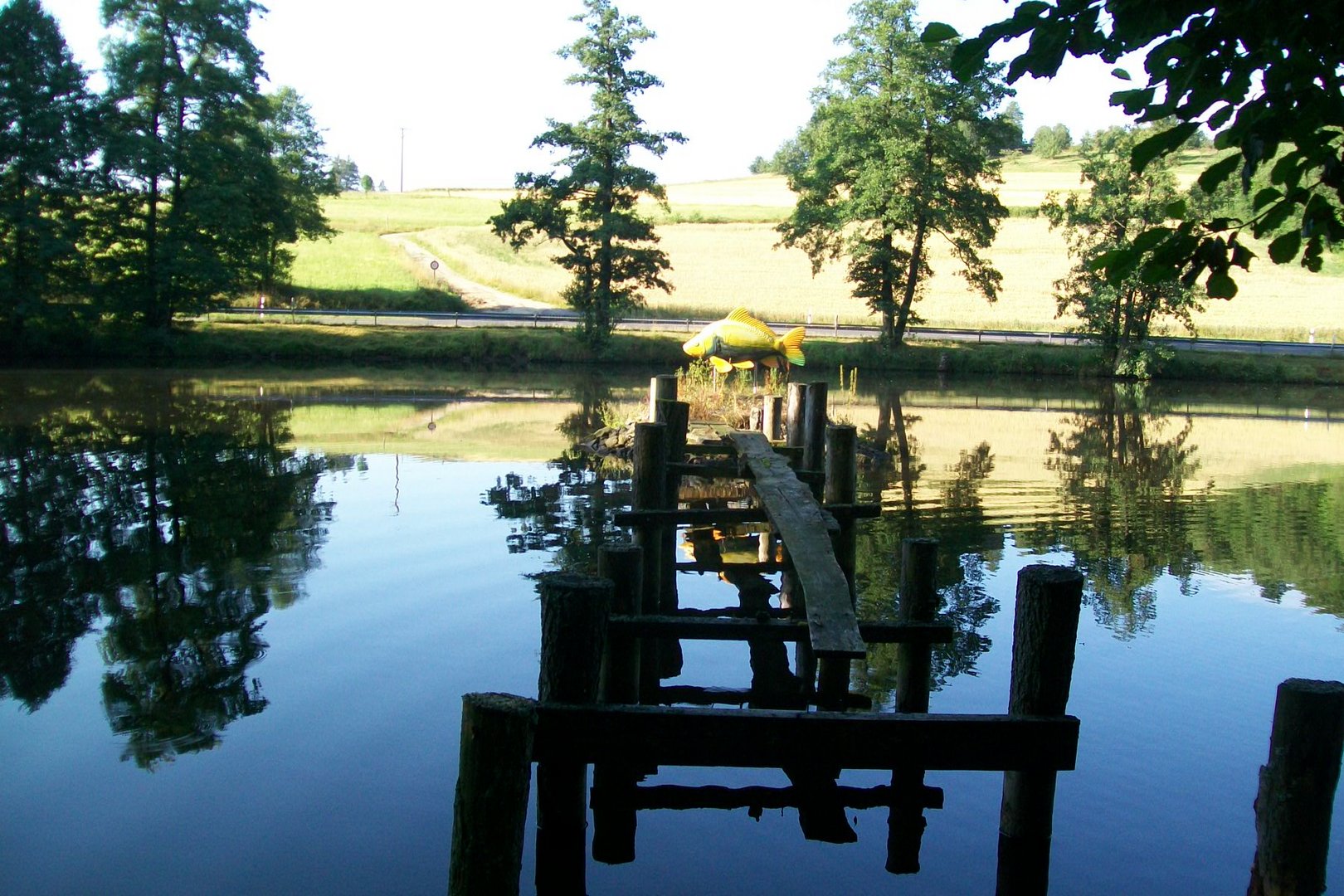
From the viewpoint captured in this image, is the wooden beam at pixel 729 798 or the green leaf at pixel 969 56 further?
the wooden beam at pixel 729 798

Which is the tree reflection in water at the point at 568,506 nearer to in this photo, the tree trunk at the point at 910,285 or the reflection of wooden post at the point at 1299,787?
the reflection of wooden post at the point at 1299,787

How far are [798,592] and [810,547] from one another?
102 inches

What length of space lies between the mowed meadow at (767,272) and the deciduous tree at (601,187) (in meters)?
6.36

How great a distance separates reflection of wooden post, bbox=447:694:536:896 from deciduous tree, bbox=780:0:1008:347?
3813cm

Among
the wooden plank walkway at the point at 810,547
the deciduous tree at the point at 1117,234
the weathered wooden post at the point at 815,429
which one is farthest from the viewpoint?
the deciduous tree at the point at 1117,234

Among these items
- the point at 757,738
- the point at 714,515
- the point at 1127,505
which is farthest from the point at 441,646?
the point at 1127,505

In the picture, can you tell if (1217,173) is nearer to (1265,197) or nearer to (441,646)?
(1265,197)

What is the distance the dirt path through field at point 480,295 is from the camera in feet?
184

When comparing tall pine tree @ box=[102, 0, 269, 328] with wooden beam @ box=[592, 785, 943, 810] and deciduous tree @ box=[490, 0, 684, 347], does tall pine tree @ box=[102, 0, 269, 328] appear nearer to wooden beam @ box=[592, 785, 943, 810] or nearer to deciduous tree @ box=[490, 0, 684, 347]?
deciduous tree @ box=[490, 0, 684, 347]

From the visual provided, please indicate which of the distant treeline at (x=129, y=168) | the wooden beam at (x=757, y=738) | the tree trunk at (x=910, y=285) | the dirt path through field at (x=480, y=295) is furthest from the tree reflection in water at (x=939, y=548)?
the dirt path through field at (x=480, y=295)

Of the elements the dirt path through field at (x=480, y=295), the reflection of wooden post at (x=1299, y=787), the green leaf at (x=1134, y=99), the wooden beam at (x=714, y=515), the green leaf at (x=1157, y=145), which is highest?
the dirt path through field at (x=480, y=295)

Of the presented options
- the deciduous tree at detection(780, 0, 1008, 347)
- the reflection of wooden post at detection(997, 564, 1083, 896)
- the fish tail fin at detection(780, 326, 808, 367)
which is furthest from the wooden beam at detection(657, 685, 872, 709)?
the deciduous tree at detection(780, 0, 1008, 347)

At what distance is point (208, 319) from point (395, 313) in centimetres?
801

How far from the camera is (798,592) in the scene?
10.4 m
